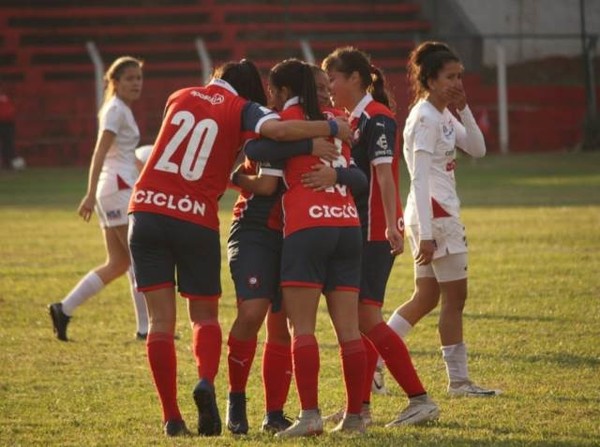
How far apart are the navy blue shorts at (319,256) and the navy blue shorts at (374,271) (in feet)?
1.30

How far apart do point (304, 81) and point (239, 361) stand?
1353 millimetres

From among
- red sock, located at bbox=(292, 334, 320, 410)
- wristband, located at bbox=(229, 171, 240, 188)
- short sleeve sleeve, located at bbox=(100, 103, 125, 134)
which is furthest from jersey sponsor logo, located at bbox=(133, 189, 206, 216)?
short sleeve sleeve, located at bbox=(100, 103, 125, 134)

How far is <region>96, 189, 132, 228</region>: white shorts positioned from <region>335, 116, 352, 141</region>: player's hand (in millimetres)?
3902

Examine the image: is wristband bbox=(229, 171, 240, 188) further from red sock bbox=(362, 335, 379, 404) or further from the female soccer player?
the female soccer player

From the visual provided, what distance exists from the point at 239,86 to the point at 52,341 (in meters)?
3.92

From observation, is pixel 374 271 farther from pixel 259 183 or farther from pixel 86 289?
pixel 86 289

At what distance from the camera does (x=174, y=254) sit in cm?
669

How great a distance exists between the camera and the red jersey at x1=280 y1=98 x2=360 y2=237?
6.43 meters

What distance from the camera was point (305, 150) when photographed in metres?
6.41

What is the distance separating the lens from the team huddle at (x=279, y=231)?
6.43 m

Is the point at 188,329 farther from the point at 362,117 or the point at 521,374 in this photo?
the point at 362,117

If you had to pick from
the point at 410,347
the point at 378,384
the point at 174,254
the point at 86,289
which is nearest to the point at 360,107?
the point at 174,254

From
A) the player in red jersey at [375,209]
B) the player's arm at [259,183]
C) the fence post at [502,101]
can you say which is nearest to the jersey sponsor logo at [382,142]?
the player in red jersey at [375,209]

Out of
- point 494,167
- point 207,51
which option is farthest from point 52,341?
point 207,51
